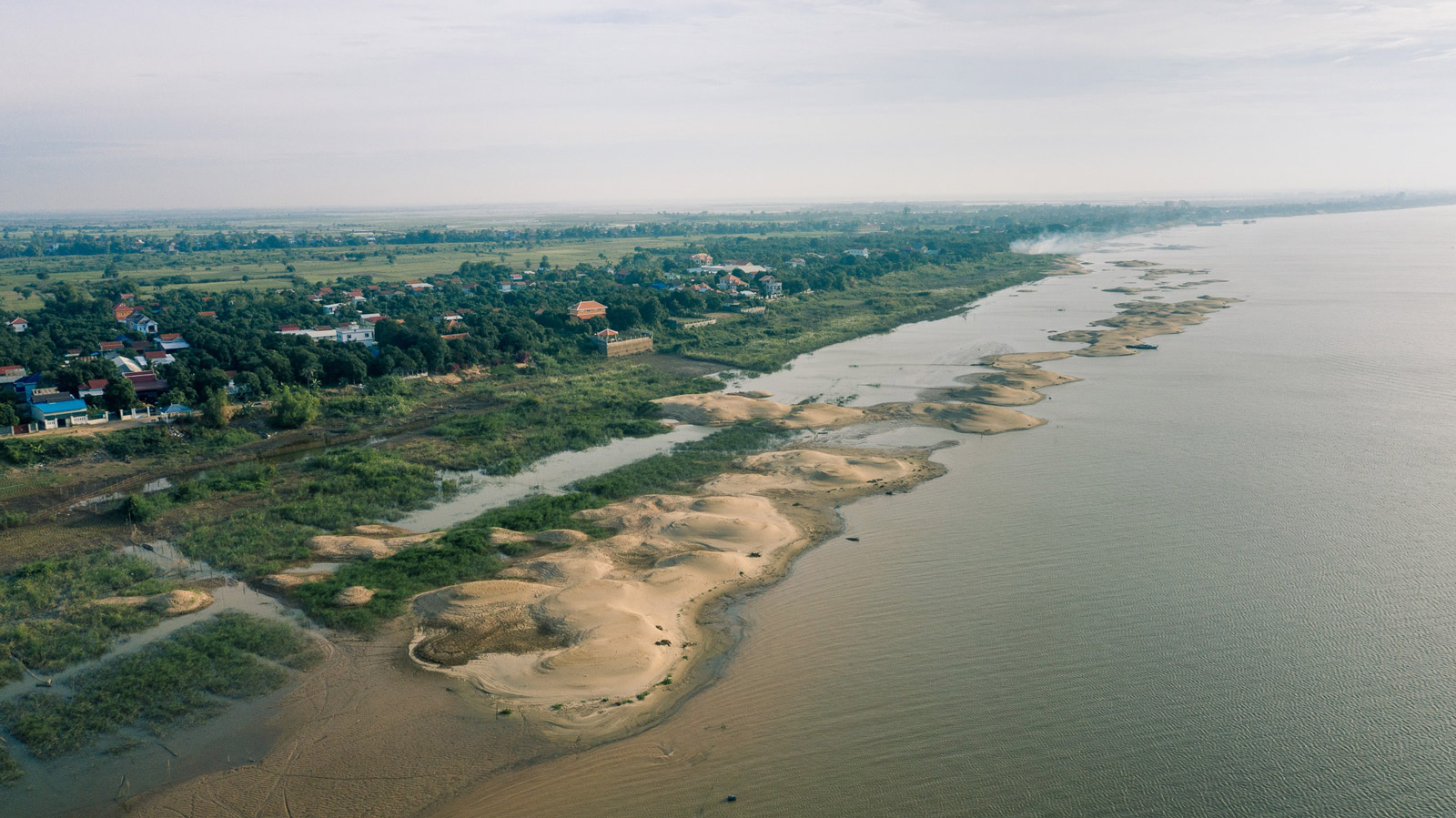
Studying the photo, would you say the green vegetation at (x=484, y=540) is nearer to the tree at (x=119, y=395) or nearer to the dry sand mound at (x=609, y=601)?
the dry sand mound at (x=609, y=601)

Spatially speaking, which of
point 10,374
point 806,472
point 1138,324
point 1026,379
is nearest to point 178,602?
point 806,472

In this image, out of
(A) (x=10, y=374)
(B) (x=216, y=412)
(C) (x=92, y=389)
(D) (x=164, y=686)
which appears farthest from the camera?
(A) (x=10, y=374)

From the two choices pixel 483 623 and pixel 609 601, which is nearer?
pixel 483 623

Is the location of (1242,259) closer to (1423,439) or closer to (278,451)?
(1423,439)

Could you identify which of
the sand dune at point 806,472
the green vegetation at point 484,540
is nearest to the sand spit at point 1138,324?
the sand dune at point 806,472

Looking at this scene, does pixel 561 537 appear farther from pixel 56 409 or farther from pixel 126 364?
pixel 126 364

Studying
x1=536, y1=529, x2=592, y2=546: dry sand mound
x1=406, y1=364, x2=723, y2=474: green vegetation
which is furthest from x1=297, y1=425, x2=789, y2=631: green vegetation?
x1=406, y1=364, x2=723, y2=474: green vegetation

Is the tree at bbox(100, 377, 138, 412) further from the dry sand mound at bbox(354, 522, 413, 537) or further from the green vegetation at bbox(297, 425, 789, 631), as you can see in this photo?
the green vegetation at bbox(297, 425, 789, 631)
